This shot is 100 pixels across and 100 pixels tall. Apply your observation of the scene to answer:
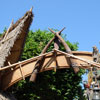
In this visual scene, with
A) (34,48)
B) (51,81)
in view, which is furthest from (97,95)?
(34,48)

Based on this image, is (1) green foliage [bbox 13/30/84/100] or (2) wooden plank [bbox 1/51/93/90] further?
(1) green foliage [bbox 13/30/84/100]

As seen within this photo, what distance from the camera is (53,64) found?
847 centimetres

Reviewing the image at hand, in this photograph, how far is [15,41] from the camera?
8914mm

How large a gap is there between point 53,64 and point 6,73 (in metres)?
2.01

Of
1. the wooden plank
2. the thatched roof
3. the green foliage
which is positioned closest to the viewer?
the wooden plank

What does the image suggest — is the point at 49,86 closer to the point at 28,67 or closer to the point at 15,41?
the point at 28,67

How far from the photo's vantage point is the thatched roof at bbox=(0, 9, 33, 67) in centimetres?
864

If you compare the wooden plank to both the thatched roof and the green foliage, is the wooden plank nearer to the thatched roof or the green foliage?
the thatched roof

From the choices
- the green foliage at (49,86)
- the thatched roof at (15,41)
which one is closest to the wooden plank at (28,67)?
the thatched roof at (15,41)

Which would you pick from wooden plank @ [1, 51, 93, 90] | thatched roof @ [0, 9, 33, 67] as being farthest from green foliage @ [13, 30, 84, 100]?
wooden plank @ [1, 51, 93, 90]

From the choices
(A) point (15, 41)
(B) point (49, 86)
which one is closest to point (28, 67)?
(A) point (15, 41)

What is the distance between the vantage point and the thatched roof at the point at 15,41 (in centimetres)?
864

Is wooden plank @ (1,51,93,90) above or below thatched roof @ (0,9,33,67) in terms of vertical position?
below

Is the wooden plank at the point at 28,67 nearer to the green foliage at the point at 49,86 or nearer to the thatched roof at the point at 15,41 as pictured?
the thatched roof at the point at 15,41
